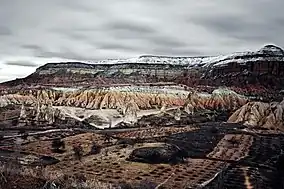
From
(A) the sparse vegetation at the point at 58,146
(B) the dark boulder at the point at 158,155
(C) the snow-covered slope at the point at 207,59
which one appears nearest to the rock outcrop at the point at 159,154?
(B) the dark boulder at the point at 158,155

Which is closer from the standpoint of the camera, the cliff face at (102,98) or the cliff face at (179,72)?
the cliff face at (102,98)

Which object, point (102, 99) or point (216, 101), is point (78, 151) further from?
point (216, 101)

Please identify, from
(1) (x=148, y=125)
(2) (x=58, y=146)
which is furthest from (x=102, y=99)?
(2) (x=58, y=146)

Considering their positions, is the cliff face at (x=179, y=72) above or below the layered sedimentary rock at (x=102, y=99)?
above

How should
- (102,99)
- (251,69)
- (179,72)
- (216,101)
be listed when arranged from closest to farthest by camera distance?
1. (216,101)
2. (102,99)
3. (251,69)
4. (179,72)

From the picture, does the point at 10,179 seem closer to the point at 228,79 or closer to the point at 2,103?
the point at 2,103

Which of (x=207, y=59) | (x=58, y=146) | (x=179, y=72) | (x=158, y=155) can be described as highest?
(x=207, y=59)

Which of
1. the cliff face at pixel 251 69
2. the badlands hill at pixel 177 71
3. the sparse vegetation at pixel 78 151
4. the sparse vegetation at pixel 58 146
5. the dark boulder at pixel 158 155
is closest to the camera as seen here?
the dark boulder at pixel 158 155

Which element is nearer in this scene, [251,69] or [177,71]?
[251,69]

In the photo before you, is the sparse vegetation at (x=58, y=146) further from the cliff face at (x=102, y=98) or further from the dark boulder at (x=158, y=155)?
the dark boulder at (x=158, y=155)
